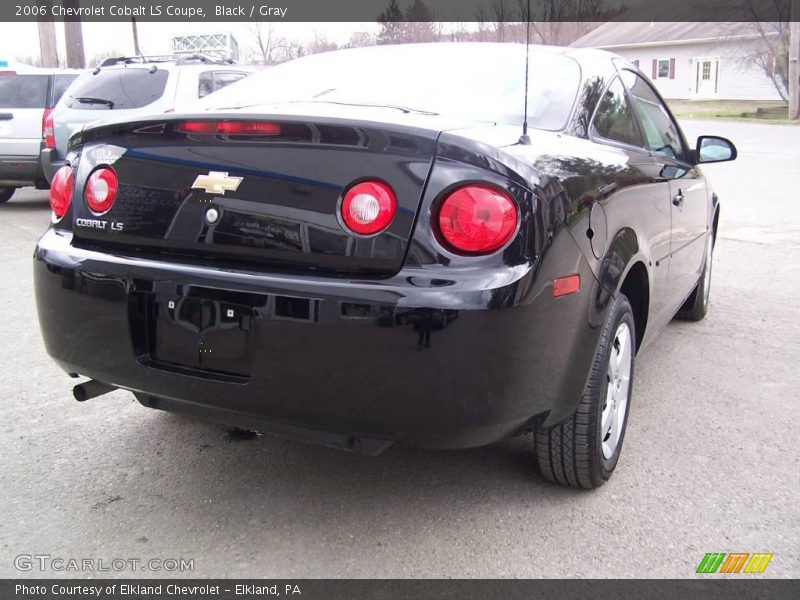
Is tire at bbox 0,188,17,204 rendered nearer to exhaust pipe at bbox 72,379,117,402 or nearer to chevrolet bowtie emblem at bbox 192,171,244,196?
exhaust pipe at bbox 72,379,117,402

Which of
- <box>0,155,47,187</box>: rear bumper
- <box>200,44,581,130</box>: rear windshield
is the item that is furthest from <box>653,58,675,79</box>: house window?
<box>200,44,581,130</box>: rear windshield

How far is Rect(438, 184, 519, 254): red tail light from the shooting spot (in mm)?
Result: 2189

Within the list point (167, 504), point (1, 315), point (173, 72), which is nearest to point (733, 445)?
point (167, 504)

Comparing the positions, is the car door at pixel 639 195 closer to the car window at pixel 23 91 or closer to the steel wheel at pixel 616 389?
the steel wheel at pixel 616 389

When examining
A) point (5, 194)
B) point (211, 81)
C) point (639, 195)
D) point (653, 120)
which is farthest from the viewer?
point (5, 194)

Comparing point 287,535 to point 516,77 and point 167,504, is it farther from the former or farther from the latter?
point 516,77

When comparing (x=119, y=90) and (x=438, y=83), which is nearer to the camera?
(x=438, y=83)

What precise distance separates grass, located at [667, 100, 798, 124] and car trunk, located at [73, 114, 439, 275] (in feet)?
104

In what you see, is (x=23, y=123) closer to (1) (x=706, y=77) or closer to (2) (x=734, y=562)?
(2) (x=734, y=562)

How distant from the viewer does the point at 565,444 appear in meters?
2.73

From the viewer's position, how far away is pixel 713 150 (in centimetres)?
436

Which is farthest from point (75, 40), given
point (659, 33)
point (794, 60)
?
point (659, 33)

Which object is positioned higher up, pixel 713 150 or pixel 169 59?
pixel 169 59
